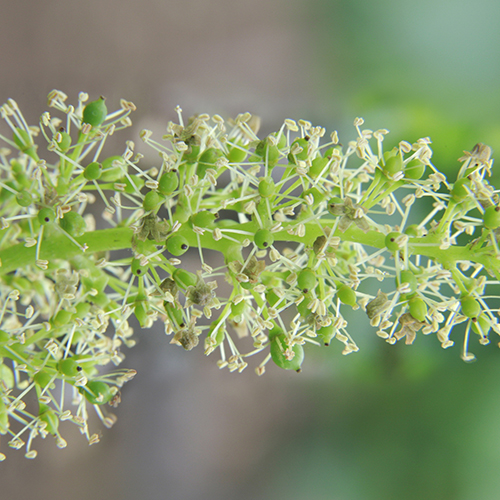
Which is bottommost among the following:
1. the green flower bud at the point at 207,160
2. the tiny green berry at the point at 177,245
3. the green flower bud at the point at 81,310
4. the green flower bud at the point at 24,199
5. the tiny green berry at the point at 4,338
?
the tiny green berry at the point at 4,338

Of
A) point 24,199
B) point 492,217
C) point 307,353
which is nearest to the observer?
point 492,217

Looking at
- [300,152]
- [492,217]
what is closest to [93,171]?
[300,152]

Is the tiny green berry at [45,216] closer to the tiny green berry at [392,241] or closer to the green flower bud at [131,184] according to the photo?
the green flower bud at [131,184]

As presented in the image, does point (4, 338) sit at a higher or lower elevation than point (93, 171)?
lower

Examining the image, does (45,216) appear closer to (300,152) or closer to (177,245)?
(177,245)

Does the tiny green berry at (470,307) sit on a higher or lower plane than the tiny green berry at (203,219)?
lower

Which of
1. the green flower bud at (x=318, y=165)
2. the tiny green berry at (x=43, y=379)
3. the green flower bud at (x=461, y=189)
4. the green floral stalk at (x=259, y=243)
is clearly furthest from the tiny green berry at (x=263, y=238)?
the tiny green berry at (x=43, y=379)

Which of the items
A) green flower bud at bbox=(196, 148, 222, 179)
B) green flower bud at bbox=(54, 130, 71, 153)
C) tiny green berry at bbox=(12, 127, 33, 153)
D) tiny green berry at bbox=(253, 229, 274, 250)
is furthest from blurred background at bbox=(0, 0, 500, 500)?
tiny green berry at bbox=(253, 229, 274, 250)
